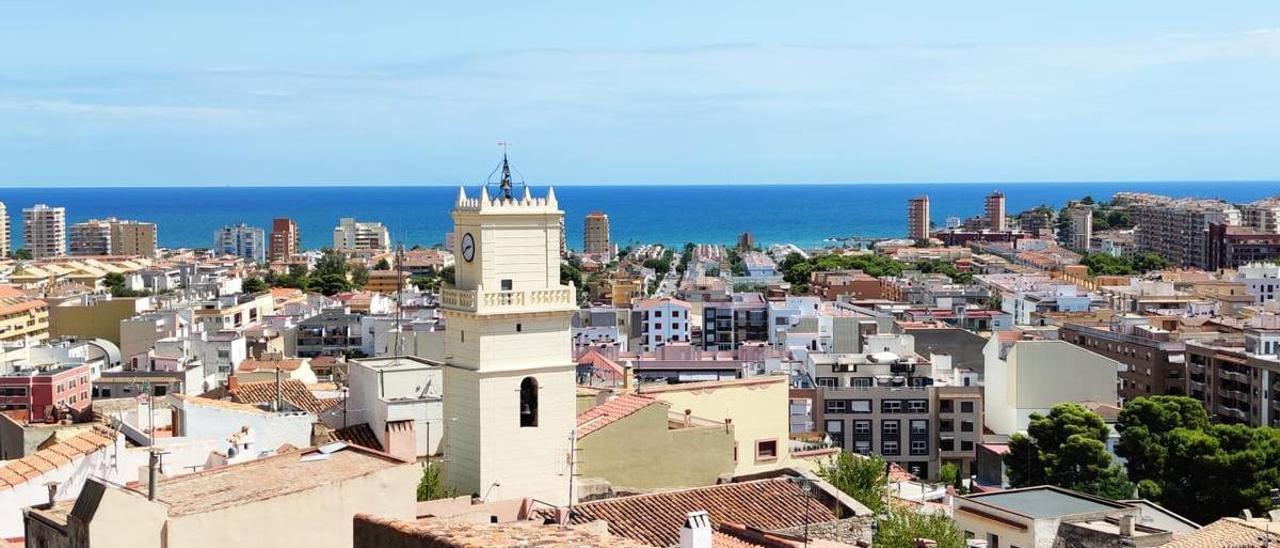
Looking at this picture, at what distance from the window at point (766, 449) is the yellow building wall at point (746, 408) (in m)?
0.04

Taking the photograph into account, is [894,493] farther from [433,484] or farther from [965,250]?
[965,250]

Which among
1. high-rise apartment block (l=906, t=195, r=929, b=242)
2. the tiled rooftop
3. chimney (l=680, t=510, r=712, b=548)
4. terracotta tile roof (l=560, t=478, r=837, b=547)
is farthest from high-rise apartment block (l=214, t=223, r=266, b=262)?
chimney (l=680, t=510, r=712, b=548)

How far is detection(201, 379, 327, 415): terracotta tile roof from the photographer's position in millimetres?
20797

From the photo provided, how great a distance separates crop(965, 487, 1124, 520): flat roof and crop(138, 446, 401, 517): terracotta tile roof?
32.2ft

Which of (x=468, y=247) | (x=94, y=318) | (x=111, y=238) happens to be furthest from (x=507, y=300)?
(x=111, y=238)

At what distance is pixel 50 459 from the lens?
13914 millimetres

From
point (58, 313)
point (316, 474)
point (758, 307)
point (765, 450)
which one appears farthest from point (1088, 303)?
point (316, 474)

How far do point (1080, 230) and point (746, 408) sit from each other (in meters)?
134

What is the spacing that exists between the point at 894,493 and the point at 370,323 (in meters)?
36.1

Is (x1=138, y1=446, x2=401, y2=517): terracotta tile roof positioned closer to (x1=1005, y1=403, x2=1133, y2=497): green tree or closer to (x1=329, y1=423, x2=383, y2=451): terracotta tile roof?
(x1=329, y1=423, x2=383, y2=451): terracotta tile roof

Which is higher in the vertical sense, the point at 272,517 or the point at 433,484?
the point at 272,517

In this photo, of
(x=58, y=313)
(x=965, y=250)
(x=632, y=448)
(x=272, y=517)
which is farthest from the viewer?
(x=965, y=250)

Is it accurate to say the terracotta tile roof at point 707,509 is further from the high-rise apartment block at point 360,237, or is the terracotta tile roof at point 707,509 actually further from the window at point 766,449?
the high-rise apartment block at point 360,237

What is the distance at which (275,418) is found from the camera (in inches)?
693
